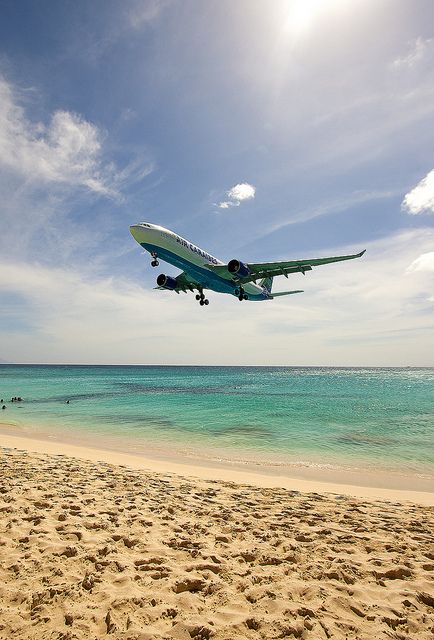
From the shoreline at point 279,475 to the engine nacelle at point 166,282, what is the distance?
59.1ft

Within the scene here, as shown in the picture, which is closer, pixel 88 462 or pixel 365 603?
pixel 365 603

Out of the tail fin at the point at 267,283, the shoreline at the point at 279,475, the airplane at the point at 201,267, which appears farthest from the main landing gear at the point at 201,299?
the shoreline at the point at 279,475

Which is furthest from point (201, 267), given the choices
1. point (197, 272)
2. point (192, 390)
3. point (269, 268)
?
point (192, 390)

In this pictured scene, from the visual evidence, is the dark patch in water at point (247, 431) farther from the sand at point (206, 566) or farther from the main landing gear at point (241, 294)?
the sand at point (206, 566)

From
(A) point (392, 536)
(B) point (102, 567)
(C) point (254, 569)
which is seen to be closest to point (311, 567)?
(C) point (254, 569)

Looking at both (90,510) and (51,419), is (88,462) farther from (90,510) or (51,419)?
(51,419)

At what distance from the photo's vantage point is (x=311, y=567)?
6.26 metres

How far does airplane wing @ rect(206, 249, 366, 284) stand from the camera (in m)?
29.5

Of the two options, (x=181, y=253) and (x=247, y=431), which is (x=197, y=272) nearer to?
(x=181, y=253)

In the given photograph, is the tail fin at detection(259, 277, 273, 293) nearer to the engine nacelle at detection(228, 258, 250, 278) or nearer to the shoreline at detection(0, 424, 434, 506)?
the engine nacelle at detection(228, 258, 250, 278)

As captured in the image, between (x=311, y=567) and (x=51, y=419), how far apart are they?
31.1m

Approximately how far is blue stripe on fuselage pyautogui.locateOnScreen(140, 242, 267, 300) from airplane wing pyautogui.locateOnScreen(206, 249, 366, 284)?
788mm

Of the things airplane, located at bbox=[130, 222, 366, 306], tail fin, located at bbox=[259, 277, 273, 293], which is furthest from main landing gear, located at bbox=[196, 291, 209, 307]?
tail fin, located at bbox=[259, 277, 273, 293]

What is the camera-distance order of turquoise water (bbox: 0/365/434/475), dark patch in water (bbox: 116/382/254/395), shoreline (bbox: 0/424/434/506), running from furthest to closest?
dark patch in water (bbox: 116/382/254/395)
turquoise water (bbox: 0/365/434/475)
shoreline (bbox: 0/424/434/506)
